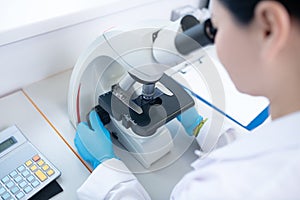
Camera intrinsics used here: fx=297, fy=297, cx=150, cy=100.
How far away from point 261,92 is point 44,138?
1.67ft

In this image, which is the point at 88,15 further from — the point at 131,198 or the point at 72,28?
the point at 131,198

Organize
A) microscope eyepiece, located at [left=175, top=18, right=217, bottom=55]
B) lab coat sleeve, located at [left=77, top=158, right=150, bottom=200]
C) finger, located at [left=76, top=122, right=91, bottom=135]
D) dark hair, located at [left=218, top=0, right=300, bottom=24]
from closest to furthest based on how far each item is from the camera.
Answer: dark hair, located at [left=218, top=0, right=300, bottom=24] → microscope eyepiece, located at [left=175, top=18, right=217, bottom=55] → lab coat sleeve, located at [left=77, top=158, right=150, bottom=200] → finger, located at [left=76, top=122, right=91, bottom=135]

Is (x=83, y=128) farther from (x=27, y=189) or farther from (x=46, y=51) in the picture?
(x=46, y=51)

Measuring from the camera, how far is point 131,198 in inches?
22.4

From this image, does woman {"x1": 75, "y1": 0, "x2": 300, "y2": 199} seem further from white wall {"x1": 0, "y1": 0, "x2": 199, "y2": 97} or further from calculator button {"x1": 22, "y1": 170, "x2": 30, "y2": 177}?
white wall {"x1": 0, "y1": 0, "x2": 199, "y2": 97}

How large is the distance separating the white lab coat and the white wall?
549 millimetres

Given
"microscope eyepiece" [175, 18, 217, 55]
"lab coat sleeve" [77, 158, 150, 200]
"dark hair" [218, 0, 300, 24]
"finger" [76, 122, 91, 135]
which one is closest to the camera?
"dark hair" [218, 0, 300, 24]

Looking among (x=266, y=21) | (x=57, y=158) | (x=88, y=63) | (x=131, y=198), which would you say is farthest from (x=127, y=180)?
(x=266, y=21)

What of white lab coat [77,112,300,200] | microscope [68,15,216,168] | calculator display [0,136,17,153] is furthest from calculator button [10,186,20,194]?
white lab coat [77,112,300,200]

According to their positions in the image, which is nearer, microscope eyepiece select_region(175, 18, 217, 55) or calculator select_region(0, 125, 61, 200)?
microscope eyepiece select_region(175, 18, 217, 55)

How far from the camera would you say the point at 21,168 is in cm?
61

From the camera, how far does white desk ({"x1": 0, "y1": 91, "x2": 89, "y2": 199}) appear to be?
24.7 inches

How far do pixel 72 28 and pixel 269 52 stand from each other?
0.63 m

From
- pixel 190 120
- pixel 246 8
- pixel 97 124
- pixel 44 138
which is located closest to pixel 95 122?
pixel 97 124
